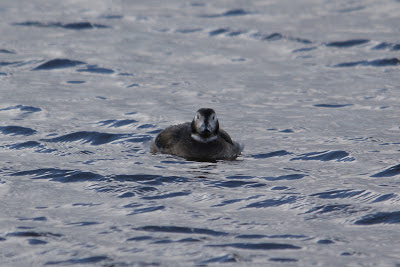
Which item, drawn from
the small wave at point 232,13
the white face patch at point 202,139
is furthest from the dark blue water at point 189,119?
the white face patch at point 202,139

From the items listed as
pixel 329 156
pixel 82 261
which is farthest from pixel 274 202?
pixel 82 261

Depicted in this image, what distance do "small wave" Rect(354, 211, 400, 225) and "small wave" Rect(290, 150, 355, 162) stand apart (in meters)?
3.08

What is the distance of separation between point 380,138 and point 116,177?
18.5ft

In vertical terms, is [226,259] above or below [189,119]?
below

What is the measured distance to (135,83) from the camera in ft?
66.2

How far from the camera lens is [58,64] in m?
21.9

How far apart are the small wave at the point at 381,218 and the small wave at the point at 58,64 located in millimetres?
12578

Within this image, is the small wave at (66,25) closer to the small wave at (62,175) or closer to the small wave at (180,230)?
the small wave at (62,175)

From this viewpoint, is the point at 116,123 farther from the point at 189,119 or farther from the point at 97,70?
the point at 97,70

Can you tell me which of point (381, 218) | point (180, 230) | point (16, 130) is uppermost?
point (16, 130)

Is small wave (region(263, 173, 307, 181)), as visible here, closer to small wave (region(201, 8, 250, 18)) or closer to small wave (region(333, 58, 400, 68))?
small wave (region(333, 58, 400, 68))

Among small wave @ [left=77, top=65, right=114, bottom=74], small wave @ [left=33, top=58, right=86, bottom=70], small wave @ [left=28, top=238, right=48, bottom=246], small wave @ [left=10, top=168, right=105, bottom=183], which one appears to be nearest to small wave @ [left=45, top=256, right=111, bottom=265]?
small wave @ [left=28, top=238, right=48, bottom=246]

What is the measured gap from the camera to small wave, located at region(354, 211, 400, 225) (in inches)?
428

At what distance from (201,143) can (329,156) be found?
2.36 metres
